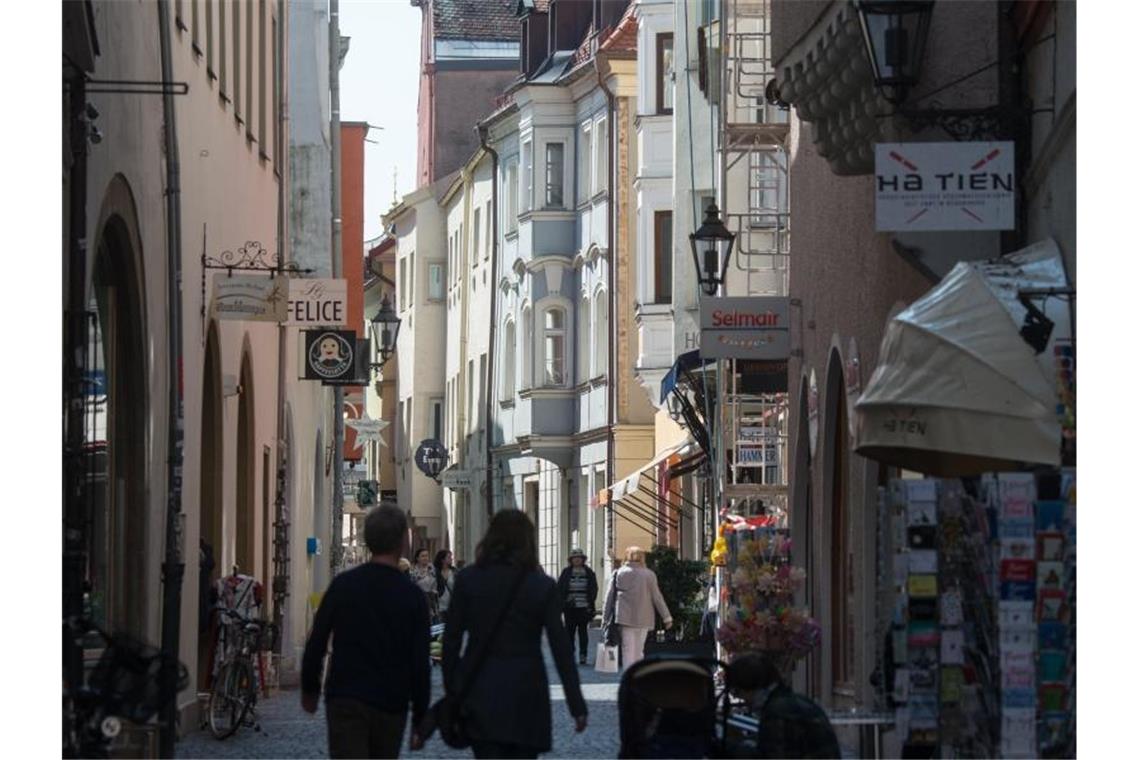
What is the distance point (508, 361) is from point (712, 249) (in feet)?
102

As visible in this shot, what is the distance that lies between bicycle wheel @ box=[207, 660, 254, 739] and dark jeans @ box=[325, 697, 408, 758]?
1006 centimetres

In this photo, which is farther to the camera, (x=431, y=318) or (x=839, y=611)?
(x=431, y=318)

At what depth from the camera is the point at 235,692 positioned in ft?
72.4

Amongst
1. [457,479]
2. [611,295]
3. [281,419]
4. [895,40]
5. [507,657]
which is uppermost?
[895,40]

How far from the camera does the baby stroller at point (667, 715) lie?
1194cm

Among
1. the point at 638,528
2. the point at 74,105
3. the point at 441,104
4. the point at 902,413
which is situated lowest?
the point at 638,528

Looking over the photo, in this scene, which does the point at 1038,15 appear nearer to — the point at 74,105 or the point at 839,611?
the point at 74,105

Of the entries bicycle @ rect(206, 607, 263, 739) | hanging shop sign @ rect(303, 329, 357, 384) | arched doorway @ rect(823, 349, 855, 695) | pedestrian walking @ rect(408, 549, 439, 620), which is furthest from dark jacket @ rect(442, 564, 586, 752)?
pedestrian walking @ rect(408, 549, 439, 620)

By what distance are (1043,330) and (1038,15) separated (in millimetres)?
2760

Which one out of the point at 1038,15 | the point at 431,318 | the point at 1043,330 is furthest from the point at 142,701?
the point at 431,318

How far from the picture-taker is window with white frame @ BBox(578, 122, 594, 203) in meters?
52.1

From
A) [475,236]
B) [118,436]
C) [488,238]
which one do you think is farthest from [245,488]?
[475,236]

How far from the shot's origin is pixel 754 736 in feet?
39.6

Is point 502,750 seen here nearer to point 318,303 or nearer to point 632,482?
point 318,303
